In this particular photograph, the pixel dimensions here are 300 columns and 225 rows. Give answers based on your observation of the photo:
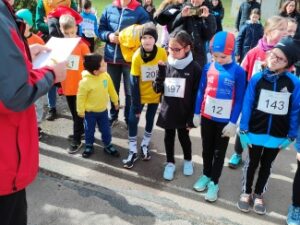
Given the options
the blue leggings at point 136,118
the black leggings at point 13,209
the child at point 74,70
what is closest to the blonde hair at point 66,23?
the child at point 74,70

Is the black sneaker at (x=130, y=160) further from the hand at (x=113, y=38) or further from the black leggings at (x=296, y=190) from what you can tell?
the black leggings at (x=296, y=190)

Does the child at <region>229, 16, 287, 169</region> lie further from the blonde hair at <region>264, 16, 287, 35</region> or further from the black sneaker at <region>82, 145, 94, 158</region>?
the black sneaker at <region>82, 145, 94, 158</region>

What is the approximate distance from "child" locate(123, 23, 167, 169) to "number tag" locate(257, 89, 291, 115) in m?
1.31

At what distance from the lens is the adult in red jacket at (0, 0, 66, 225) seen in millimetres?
1660

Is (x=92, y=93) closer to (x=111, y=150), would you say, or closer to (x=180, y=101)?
(x=111, y=150)

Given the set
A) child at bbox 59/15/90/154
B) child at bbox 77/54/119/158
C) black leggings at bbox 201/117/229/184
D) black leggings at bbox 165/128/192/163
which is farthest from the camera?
child at bbox 59/15/90/154

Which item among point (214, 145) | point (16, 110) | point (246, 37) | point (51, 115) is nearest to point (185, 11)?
point (214, 145)

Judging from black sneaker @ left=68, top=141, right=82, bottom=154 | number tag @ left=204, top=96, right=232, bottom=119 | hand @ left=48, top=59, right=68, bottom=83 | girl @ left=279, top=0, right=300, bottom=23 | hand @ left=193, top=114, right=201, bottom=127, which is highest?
girl @ left=279, top=0, right=300, bottom=23

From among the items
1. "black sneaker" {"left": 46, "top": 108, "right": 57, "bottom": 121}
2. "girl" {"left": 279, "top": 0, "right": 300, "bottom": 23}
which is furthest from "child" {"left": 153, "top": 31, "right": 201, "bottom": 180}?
"girl" {"left": 279, "top": 0, "right": 300, "bottom": 23}

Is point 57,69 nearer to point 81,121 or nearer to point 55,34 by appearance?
point 81,121

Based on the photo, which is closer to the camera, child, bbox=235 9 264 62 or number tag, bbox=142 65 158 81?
number tag, bbox=142 65 158 81

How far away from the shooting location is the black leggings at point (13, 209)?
2.01 metres

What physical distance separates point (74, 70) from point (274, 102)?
2548 mm

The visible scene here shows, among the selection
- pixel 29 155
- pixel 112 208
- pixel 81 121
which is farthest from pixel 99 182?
pixel 29 155
